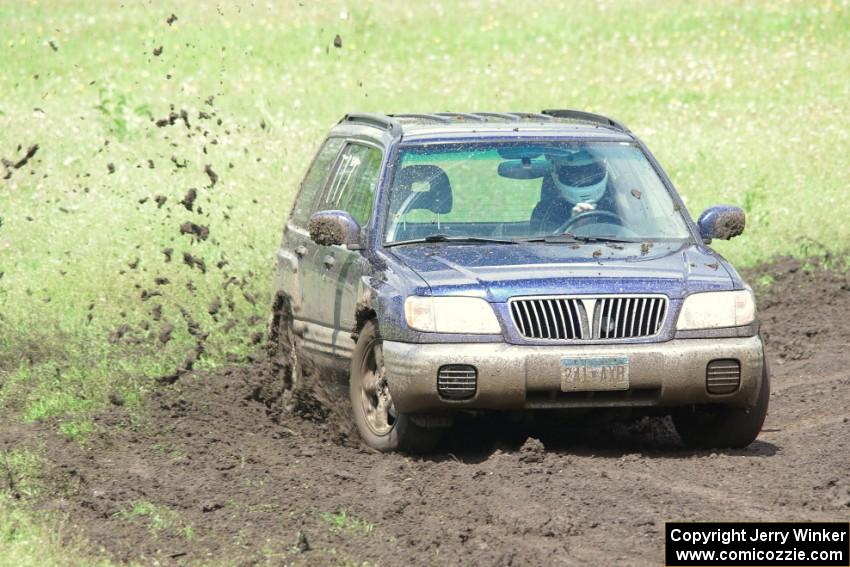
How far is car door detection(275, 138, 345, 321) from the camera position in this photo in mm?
10828

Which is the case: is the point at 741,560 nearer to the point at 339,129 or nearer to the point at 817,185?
the point at 339,129

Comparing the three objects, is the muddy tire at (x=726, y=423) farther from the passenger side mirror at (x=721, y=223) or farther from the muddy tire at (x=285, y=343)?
the muddy tire at (x=285, y=343)

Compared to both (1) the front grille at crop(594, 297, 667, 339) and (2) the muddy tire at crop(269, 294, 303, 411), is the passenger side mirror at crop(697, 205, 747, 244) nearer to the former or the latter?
(1) the front grille at crop(594, 297, 667, 339)

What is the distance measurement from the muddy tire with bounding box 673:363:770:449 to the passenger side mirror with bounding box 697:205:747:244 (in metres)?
1.12

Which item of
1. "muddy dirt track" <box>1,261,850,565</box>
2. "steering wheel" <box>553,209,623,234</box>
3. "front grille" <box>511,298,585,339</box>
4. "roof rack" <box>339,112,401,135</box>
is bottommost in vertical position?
"muddy dirt track" <box>1,261,850,565</box>

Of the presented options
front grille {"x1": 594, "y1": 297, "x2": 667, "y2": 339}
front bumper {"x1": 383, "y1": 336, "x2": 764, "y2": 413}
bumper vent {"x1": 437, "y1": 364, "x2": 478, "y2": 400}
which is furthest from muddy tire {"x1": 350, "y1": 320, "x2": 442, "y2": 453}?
front grille {"x1": 594, "y1": 297, "x2": 667, "y2": 339}

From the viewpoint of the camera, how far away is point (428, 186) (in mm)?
9930

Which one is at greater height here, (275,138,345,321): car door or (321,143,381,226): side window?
(321,143,381,226): side window

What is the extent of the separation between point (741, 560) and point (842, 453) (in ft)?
7.65

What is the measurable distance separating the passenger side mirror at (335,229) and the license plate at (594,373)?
1.72 meters

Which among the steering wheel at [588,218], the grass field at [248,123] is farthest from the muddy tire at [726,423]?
the grass field at [248,123]

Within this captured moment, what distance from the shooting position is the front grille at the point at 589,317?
8.63 m

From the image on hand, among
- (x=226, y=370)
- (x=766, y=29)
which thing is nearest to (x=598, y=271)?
(x=226, y=370)

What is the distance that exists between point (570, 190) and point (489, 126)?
679 mm
